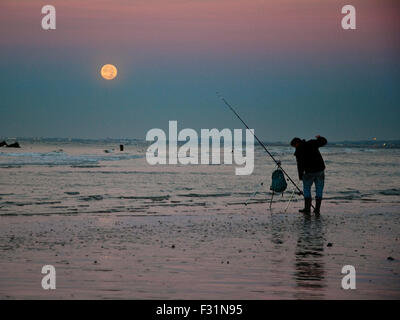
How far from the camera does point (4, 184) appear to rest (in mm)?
20281

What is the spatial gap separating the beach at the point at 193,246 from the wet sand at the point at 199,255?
0.05 ft

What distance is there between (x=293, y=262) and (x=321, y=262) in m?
0.36

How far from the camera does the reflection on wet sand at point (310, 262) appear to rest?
622 centimetres

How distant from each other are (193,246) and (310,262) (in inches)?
75.6

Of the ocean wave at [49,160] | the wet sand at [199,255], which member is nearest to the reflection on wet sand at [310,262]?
the wet sand at [199,255]

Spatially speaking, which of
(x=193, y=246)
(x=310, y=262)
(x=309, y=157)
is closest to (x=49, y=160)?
(x=309, y=157)

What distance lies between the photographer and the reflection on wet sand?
6.22 metres

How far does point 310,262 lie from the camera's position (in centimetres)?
772

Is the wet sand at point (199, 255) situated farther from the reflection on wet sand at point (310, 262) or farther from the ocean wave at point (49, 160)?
the ocean wave at point (49, 160)

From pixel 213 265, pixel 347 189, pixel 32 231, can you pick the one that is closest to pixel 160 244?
pixel 213 265

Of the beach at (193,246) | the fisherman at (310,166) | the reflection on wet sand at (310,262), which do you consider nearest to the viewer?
the reflection on wet sand at (310,262)

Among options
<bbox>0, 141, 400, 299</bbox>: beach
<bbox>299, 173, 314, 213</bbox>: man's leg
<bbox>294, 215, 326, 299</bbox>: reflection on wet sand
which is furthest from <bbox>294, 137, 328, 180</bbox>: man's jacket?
<bbox>294, 215, 326, 299</bbox>: reflection on wet sand

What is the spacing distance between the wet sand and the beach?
0.01 metres

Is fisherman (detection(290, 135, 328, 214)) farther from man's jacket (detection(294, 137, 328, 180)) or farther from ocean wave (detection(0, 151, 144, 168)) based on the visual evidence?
ocean wave (detection(0, 151, 144, 168))
